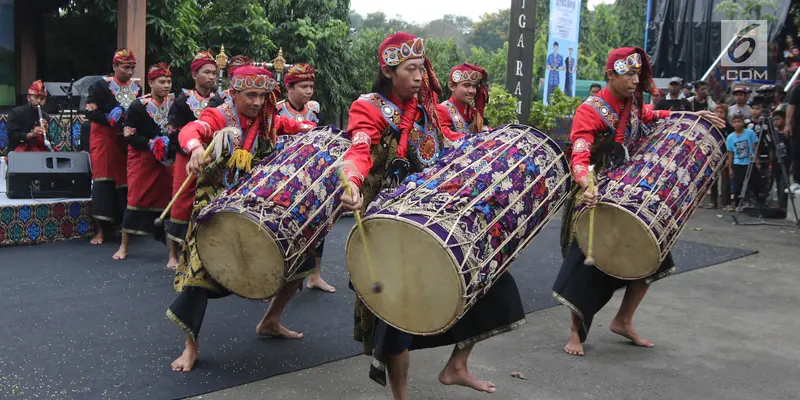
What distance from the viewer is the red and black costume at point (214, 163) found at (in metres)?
3.78

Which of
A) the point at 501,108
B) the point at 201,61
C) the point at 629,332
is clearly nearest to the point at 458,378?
the point at 629,332

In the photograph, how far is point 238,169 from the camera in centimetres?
397

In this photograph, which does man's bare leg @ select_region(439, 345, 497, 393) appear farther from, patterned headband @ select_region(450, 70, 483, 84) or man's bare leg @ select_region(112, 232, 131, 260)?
man's bare leg @ select_region(112, 232, 131, 260)

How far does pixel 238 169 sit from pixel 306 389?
116 centimetres

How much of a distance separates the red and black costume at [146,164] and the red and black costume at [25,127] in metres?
2.29

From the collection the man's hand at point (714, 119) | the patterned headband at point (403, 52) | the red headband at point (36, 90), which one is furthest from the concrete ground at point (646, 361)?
the red headband at point (36, 90)

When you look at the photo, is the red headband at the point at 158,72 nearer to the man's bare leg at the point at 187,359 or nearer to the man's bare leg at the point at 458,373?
the man's bare leg at the point at 187,359

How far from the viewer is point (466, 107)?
5461 millimetres

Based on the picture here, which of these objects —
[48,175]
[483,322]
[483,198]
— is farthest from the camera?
[48,175]

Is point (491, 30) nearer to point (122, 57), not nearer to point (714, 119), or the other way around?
point (122, 57)

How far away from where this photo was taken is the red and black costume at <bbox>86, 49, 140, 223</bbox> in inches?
261

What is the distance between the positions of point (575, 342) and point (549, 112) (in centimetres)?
829

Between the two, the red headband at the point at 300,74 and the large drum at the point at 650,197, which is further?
the red headband at the point at 300,74

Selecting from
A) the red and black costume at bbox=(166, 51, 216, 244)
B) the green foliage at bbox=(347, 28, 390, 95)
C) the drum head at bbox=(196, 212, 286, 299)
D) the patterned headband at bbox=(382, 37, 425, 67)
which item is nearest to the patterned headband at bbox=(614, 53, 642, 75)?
the patterned headband at bbox=(382, 37, 425, 67)
